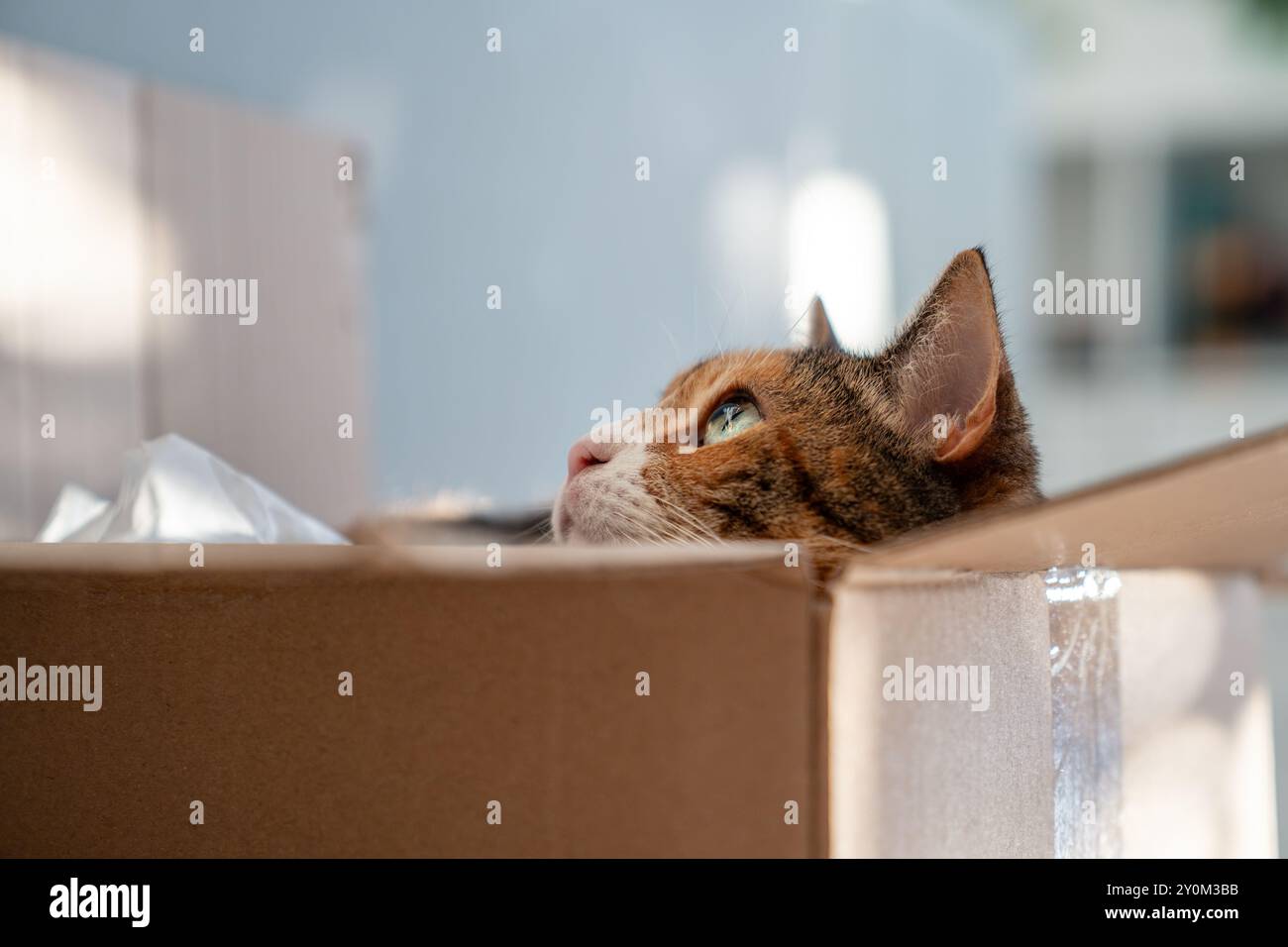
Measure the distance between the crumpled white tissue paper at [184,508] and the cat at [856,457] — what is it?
0.72 ft

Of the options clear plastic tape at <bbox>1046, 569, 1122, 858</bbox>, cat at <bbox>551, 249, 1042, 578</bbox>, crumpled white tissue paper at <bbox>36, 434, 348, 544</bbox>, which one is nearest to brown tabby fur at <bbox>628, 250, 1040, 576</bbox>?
cat at <bbox>551, 249, 1042, 578</bbox>

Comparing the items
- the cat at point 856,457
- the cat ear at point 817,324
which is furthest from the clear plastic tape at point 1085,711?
the cat ear at point 817,324

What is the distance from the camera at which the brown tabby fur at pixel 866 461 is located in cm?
61

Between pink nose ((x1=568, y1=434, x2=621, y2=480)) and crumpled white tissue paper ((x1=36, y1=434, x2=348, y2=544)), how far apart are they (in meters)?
0.20

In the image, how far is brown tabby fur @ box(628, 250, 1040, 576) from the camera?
0.61m

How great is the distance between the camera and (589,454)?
73 cm

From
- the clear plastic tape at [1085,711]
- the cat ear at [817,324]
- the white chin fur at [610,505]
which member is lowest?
the clear plastic tape at [1085,711]

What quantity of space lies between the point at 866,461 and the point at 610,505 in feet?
0.56

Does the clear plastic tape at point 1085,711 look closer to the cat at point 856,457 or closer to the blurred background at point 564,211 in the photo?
the cat at point 856,457

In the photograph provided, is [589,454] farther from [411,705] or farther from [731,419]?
[411,705]

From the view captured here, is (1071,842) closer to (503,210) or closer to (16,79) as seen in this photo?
(16,79)

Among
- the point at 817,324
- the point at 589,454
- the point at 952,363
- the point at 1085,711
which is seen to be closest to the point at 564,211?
the point at 817,324

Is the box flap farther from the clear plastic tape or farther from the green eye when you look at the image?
the green eye

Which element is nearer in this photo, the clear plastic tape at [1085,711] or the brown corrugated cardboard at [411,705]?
the brown corrugated cardboard at [411,705]
